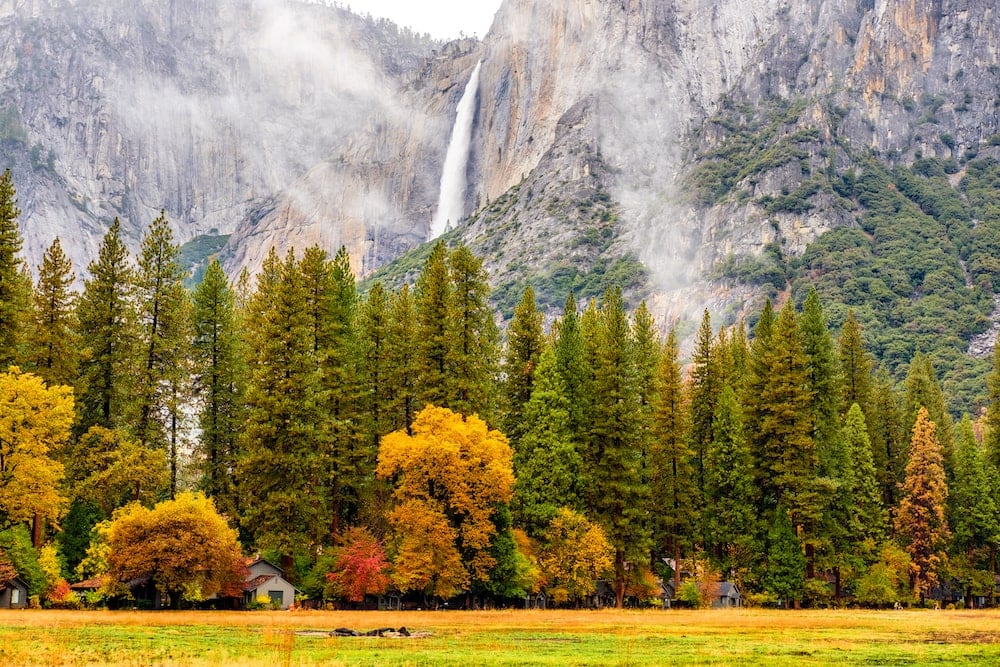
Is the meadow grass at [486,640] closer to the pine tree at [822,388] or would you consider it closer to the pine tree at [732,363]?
the pine tree at [822,388]

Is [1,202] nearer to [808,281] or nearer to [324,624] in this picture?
[324,624]

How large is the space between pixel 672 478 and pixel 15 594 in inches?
1375

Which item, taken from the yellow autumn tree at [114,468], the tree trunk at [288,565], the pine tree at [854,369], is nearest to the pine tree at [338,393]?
the tree trunk at [288,565]

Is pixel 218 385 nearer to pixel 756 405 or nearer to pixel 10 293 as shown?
pixel 10 293

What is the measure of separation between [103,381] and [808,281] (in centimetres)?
12850

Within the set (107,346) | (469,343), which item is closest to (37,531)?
(107,346)

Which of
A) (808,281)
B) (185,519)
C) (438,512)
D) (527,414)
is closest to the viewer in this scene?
(185,519)

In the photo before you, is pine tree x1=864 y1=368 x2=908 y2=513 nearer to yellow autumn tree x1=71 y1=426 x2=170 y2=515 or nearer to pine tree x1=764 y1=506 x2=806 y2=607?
pine tree x1=764 y1=506 x2=806 y2=607

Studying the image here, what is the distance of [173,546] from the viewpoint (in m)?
44.2

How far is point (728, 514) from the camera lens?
201 feet

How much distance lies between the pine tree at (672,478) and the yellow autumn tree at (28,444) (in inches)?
1236

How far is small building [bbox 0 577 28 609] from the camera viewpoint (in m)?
44.3

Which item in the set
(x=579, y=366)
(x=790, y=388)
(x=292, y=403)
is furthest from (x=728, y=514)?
(x=292, y=403)

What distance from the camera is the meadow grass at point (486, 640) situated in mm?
25219
